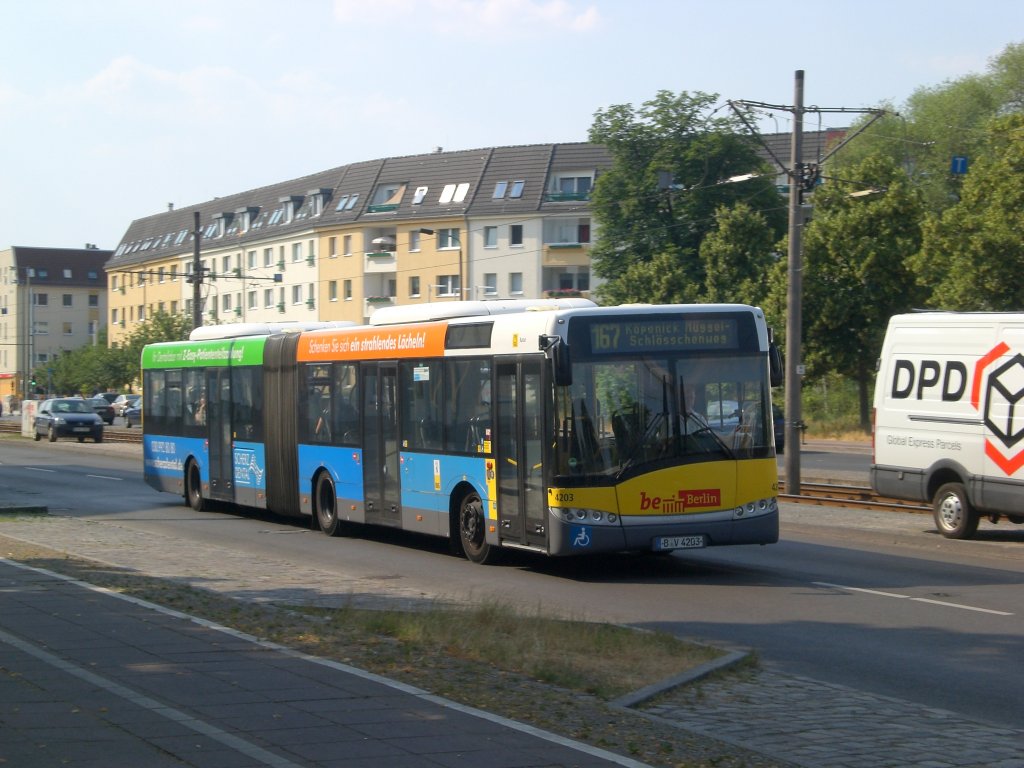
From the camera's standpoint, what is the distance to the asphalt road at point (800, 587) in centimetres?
947

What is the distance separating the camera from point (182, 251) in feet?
351

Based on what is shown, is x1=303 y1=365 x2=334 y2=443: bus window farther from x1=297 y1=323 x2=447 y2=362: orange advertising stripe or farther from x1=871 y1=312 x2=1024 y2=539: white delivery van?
x1=871 y1=312 x2=1024 y2=539: white delivery van

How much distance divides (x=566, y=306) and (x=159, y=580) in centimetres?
557

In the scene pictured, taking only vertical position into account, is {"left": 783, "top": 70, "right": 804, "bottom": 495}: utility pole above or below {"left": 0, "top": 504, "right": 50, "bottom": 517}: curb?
above

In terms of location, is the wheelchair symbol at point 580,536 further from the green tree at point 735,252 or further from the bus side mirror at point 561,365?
the green tree at point 735,252

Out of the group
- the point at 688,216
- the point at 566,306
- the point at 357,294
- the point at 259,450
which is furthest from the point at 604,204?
the point at 566,306

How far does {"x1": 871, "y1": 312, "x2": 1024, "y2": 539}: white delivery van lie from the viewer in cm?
1697

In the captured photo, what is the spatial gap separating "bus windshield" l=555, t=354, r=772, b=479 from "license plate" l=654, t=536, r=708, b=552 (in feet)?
2.48

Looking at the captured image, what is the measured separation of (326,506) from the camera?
64.2 feet

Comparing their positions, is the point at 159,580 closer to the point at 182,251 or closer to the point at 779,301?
the point at 779,301

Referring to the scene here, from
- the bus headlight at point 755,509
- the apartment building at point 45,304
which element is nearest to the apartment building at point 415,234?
the apartment building at point 45,304

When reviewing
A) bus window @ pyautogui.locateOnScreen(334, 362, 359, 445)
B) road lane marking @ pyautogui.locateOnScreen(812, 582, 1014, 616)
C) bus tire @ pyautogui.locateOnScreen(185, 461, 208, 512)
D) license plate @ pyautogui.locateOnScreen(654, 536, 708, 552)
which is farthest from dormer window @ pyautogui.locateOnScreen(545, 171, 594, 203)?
road lane marking @ pyautogui.locateOnScreen(812, 582, 1014, 616)

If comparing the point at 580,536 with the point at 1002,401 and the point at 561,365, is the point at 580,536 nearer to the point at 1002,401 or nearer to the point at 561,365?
the point at 561,365

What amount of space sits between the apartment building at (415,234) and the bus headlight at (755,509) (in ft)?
197
